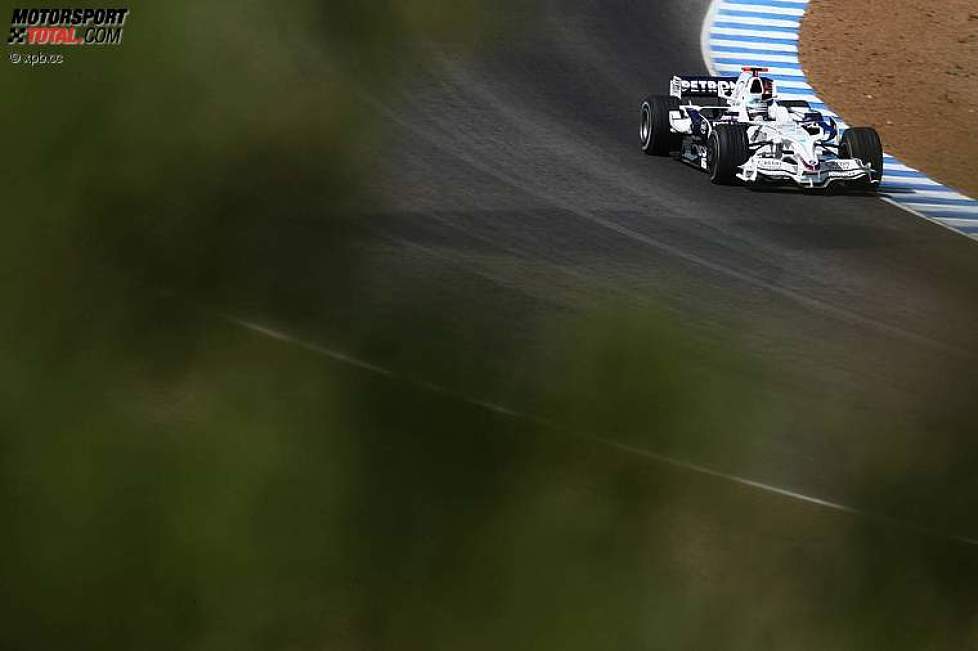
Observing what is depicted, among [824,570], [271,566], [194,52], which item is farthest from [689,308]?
[194,52]

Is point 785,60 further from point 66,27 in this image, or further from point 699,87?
point 66,27

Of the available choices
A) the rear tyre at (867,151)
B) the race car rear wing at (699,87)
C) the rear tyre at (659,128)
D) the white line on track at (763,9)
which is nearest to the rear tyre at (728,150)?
the rear tyre at (659,128)

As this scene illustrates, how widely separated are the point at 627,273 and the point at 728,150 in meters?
2.98

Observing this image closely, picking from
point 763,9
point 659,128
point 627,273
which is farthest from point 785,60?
point 627,273

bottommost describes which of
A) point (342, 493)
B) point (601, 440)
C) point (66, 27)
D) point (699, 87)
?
point (342, 493)

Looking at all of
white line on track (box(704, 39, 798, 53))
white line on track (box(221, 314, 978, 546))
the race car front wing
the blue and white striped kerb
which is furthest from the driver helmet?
white line on track (box(221, 314, 978, 546))

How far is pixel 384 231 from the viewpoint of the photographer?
45.6 feet

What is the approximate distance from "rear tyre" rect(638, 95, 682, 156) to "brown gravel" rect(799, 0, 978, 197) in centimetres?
278

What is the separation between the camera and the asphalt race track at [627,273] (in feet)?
36.2

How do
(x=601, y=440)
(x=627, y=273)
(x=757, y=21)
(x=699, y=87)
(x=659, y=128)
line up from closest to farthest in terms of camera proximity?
1. (x=601, y=440)
2. (x=627, y=273)
3. (x=659, y=128)
4. (x=699, y=87)
5. (x=757, y=21)

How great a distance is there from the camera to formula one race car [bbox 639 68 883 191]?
608 inches

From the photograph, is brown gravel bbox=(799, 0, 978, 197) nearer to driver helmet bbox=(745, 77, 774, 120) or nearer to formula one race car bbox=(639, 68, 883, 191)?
formula one race car bbox=(639, 68, 883, 191)

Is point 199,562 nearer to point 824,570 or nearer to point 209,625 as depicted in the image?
point 209,625

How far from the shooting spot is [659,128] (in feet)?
53.7
